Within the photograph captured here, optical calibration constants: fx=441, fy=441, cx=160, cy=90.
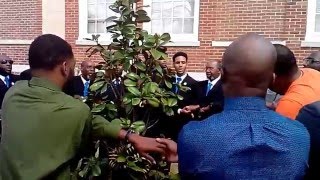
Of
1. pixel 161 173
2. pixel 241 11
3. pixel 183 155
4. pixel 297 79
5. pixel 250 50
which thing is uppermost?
pixel 241 11

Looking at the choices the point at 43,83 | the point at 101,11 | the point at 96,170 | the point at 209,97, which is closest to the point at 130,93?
the point at 96,170

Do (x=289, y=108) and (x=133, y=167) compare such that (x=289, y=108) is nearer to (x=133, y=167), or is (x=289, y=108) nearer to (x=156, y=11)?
(x=133, y=167)

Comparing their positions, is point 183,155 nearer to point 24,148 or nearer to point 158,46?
point 24,148

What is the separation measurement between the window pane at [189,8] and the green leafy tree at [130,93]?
26.2ft

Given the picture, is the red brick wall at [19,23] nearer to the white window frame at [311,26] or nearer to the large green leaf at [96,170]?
the white window frame at [311,26]

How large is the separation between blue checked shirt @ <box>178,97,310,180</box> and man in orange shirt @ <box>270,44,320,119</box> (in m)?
0.89

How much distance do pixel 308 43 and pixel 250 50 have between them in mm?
9016

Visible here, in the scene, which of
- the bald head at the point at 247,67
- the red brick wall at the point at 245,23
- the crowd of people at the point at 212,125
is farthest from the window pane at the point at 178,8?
the bald head at the point at 247,67

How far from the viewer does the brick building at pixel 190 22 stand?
33.7 feet

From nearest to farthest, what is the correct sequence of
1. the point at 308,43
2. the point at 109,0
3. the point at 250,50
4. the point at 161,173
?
the point at 250,50
the point at 161,173
the point at 308,43
the point at 109,0

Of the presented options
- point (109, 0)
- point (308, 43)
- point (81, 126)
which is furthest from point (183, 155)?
point (109, 0)

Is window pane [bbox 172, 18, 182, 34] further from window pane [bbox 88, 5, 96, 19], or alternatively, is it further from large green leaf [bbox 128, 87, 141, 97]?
large green leaf [bbox 128, 87, 141, 97]

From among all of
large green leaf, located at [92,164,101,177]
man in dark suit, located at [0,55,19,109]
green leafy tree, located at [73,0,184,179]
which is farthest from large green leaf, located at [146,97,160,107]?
man in dark suit, located at [0,55,19,109]

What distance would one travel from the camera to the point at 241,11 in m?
10.7
